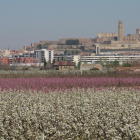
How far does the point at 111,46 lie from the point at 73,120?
188m

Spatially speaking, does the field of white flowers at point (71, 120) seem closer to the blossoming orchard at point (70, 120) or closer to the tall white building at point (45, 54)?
the blossoming orchard at point (70, 120)

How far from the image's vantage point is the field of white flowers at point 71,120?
707 centimetres

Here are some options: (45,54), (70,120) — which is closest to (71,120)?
(70,120)

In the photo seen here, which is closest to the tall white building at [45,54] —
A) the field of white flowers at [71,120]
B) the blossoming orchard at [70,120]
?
the blossoming orchard at [70,120]

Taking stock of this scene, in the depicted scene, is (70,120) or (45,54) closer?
(70,120)

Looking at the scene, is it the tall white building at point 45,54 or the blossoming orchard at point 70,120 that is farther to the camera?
the tall white building at point 45,54

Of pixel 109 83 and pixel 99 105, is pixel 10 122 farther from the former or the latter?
pixel 109 83

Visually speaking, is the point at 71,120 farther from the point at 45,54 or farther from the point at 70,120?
the point at 45,54

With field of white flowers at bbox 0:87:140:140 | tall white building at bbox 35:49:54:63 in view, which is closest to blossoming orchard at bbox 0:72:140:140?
field of white flowers at bbox 0:87:140:140

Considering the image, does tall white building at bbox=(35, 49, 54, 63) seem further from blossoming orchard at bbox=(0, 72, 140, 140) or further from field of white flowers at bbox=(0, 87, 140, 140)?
field of white flowers at bbox=(0, 87, 140, 140)

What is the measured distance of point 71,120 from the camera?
741 centimetres

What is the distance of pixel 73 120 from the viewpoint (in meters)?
7.48

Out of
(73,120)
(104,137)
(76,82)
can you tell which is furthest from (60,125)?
(76,82)

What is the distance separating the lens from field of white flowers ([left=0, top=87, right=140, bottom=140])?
707cm
